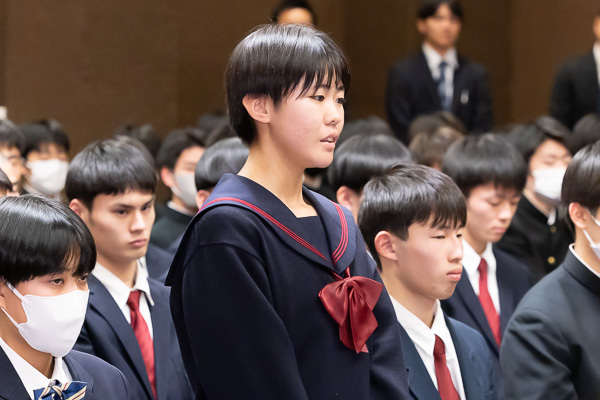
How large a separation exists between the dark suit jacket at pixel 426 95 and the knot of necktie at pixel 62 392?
16.9 feet

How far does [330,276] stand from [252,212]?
25 cm

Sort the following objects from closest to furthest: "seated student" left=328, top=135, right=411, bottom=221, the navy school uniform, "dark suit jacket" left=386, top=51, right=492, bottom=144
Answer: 1. the navy school uniform
2. "seated student" left=328, top=135, right=411, bottom=221
3. "dark suit jacket" left=386, top=51, right=492, bottom=144

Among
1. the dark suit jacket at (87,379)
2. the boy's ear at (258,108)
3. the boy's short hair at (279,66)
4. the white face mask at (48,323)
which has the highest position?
the boy's short hair at (279,66)

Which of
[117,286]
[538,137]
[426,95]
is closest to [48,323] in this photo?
[117,286]

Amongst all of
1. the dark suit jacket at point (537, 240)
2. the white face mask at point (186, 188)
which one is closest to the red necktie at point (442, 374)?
the dark suit jacket at point (537, 240)

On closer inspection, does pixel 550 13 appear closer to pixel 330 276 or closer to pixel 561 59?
pixel 561 59

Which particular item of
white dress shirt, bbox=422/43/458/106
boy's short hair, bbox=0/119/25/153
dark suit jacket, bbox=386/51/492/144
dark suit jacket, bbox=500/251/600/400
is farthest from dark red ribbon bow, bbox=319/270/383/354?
white dress shirt, bbox=422/43/458/106

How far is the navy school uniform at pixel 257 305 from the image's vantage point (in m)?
2.07

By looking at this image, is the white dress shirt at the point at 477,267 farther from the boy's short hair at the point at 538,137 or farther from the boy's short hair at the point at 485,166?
the boy's short hair at the point at 538,137

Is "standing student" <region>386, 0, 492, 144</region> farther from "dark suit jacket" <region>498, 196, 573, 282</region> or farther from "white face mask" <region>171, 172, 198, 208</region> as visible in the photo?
"white face mask" <region>171, 172, 198, 208</region>

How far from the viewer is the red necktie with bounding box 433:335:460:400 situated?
9.77 feet

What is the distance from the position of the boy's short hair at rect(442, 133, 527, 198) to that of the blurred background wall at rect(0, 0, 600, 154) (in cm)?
347

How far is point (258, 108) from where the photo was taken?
7.32 feet

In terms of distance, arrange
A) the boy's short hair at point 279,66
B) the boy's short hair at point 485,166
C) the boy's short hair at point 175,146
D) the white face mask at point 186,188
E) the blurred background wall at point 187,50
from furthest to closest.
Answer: the blurred background wall at point 187,50
the boy's short hair at point 175,146
the white face mask at point 186,188
the boy's short hair at point 485,166
the boy's short hair at point 279,66
